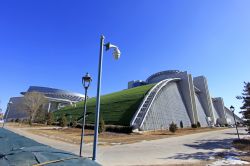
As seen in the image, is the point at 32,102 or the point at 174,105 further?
the point at 32,102

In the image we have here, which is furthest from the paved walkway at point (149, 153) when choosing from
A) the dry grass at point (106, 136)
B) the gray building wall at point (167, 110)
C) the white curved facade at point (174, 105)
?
the gray building wall at point (167, 110)

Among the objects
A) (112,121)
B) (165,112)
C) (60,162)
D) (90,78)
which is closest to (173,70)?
(165,112)

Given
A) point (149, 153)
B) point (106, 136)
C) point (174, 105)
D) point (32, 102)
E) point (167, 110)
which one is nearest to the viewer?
point (149, 153)

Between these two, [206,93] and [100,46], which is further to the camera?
[206,93]

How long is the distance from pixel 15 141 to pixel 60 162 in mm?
4385

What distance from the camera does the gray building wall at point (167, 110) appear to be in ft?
148

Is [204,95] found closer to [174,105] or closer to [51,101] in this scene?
[174,105]

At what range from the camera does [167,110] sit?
53500mm

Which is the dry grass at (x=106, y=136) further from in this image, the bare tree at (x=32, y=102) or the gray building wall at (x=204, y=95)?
the gray building wall at (x=204, y=95)

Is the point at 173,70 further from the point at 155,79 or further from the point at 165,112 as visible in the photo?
the point at 165,112

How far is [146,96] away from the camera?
2010 inches

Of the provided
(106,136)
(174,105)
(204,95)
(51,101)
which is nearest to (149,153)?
(106,136)

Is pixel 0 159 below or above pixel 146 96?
below

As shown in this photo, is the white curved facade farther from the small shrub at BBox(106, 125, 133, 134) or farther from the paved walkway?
the paved walkway
